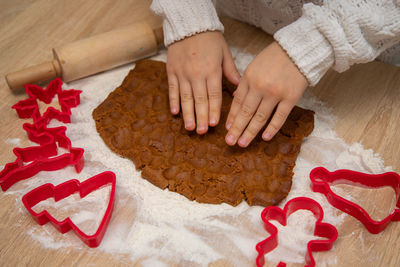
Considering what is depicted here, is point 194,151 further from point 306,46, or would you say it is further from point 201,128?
point 306,46

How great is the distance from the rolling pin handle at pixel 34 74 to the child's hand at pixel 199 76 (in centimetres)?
32

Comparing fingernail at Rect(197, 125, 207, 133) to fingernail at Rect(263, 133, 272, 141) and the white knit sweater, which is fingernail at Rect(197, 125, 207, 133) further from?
the white knit sweater

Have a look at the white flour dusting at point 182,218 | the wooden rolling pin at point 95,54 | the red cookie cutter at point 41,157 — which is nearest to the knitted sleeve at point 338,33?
the white flour dusting at point 182,218

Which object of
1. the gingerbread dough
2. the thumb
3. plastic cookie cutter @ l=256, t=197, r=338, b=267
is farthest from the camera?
the thumb

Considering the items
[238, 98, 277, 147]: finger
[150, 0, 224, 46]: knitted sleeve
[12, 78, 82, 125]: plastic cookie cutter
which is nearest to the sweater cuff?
[238, 98, 277, 147]: finger

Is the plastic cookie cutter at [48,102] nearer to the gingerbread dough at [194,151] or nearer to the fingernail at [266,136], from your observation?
the gingerbread dough at [194,151]

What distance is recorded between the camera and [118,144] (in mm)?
1043

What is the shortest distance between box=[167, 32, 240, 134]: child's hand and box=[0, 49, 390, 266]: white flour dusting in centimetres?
19

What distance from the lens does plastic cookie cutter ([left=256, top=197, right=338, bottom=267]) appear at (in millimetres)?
867

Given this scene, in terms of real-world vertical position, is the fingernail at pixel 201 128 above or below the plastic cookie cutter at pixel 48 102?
below

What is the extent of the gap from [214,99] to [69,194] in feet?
1.27

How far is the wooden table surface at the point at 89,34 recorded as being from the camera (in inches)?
34.9

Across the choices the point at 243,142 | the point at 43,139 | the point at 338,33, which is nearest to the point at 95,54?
the point at 43,139

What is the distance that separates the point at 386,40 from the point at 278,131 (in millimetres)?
315
